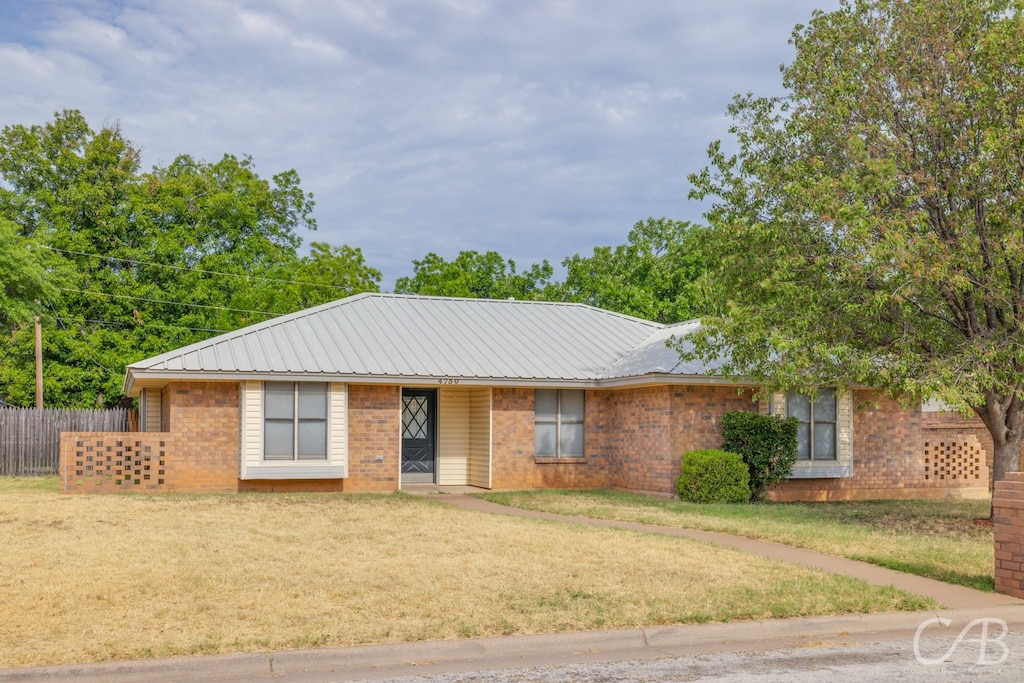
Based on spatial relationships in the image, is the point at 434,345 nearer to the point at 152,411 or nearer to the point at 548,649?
the point at 152,411

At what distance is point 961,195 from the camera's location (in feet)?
50.4

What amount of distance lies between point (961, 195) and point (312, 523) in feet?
35.5

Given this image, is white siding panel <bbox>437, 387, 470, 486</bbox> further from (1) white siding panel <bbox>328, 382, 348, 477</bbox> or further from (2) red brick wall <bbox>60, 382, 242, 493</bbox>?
(2) red brick wall <bbox>60, 382, 242, 493</bbox>

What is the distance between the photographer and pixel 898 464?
22672 millimetres

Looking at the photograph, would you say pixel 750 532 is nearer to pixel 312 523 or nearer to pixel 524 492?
pixel 312 523

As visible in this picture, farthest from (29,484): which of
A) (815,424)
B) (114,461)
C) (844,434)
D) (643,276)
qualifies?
(643,276)

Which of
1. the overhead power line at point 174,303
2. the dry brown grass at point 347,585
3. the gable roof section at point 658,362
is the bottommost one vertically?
the dry brown grass at point 347,585

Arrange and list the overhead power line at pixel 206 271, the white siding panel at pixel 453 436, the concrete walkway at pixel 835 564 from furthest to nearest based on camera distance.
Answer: the overhead power line at pixel 206 271 < the white siding panel at pixel 453 436 < the concrete walkway at pixel 835 564

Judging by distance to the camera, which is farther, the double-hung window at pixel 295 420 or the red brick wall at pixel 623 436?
the red brick wall at pixel 623 436

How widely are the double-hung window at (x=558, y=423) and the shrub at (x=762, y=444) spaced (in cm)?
353

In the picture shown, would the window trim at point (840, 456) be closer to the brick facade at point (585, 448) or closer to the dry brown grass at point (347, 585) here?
the brick facade at point (585, 448)

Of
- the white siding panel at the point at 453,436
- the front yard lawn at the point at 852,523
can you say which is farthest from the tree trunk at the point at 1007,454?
the white siding panel at the point at 453,436

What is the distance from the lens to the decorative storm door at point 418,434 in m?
23.1

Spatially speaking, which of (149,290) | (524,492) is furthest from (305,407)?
(149,290)
